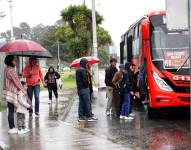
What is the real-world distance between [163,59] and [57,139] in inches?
184

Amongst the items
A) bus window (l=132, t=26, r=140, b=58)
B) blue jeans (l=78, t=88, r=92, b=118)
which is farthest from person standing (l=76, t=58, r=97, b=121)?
bus window (l=132, t=26, r=140, b=58)

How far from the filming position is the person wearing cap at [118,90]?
1513 centimetres

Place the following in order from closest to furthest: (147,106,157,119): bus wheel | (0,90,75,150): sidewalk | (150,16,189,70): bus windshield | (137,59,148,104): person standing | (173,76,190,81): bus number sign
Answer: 1. (0,90,75,150): sidewalk
2. (173,76,190,81): bus number sign
3. (150,16,189,70): bus windshield
4. (147,106,157,119): bus wheel
5. (137,59,148,104): person standing

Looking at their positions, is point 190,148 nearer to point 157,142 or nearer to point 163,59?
point 157,142

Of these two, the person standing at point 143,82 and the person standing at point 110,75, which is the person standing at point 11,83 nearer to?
the person standing at point 110,75

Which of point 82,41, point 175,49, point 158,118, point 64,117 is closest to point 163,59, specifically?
point 175,49

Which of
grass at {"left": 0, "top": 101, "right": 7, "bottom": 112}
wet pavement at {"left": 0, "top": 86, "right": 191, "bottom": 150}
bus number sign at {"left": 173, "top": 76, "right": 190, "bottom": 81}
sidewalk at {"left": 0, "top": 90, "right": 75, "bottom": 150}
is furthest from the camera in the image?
grass at {"left": 0, "top": 101, "right": 7, "bottom": 112}

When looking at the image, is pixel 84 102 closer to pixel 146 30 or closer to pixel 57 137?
pixel 146 30

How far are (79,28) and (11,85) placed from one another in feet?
121

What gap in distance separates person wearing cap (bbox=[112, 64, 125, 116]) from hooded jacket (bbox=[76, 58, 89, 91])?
96cm

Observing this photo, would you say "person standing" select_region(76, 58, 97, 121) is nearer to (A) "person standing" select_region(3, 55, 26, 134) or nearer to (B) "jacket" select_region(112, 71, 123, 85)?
(B) "jacket" select_region(112, 71, 123, 85)

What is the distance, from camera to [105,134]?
484 inches

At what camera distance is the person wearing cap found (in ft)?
49.6

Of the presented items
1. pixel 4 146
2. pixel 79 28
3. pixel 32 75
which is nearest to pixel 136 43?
pixel 32 75
